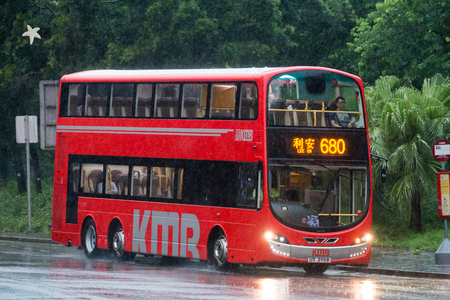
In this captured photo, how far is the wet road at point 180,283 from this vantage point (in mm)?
13344

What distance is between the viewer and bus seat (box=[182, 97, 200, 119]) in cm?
1945

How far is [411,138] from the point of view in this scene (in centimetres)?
2434

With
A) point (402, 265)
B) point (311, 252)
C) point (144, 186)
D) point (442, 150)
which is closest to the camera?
point (311, 252)

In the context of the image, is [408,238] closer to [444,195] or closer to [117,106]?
[444,195]

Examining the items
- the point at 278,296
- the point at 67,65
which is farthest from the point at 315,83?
the point at 67,65

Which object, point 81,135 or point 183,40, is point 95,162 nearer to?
point 81,135

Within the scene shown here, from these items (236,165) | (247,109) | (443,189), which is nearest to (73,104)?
(236,165)

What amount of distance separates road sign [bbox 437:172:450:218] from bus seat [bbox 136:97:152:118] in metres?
6.77

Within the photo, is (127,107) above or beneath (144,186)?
above

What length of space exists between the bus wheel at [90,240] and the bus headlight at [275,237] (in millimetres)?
6480

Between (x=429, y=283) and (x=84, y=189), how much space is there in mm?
9804

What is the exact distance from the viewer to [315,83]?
18.5 metres

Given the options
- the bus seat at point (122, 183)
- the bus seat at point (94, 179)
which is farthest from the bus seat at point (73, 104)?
the bus seat at point (122, 183)

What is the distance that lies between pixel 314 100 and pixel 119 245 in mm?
6473
